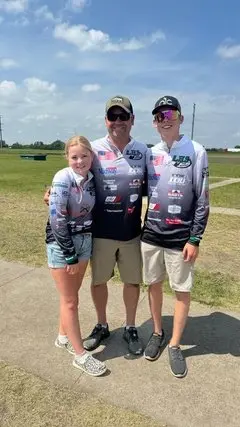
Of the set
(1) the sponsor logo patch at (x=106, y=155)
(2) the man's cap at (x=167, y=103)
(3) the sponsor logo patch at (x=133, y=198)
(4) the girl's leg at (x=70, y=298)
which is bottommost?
(4) the girl's leg at (x=70, y=298)

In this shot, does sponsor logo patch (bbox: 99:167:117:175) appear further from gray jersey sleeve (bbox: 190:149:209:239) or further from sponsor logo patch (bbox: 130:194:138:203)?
gray jersey sleeve (bbox: 190:149:209:239)

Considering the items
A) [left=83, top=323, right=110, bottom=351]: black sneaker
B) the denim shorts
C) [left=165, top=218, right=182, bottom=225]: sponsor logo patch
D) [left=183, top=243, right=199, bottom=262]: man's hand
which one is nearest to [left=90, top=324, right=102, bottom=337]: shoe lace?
[left=83, top=323, right=110, bottom=351]: black sneaker

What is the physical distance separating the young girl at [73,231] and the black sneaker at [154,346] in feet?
1.37

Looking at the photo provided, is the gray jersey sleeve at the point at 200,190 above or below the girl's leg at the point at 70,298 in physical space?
above

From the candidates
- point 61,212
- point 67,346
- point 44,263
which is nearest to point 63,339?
point 67,346

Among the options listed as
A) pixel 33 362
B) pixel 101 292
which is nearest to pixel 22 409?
pixel 33 362

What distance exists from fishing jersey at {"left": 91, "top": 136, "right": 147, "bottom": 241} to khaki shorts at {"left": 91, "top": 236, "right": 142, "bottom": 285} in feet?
0.38

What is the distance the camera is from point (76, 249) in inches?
119

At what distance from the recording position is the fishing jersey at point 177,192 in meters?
2.96

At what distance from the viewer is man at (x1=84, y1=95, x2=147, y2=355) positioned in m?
3.05

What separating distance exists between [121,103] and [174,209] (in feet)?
2.88

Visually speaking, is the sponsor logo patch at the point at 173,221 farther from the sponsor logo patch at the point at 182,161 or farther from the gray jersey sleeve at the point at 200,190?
the sponsor logo patch at the point at 182,161

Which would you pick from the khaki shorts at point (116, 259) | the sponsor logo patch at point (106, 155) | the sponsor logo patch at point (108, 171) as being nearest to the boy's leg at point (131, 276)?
the khaki shorts at point (116, 259)

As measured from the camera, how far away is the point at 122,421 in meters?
2.50
